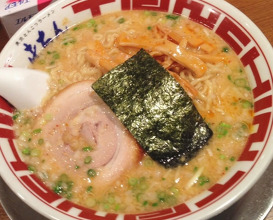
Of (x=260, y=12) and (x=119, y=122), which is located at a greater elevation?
(x=260, y=12)

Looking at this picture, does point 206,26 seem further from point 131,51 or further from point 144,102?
point 144,102

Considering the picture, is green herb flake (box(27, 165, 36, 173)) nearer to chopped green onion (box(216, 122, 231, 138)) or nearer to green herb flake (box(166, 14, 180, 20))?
chopped green onion (box(216, 122, 231, 138))

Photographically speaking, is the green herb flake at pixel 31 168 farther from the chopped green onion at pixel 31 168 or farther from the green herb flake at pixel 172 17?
the green herb flake at pixel 172 17

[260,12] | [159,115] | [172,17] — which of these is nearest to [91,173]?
[159,115]

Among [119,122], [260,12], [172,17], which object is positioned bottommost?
[119,122]

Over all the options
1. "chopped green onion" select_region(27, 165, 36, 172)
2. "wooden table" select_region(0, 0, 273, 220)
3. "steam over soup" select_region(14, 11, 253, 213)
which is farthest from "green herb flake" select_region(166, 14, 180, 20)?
"chopped green onion" select_region(27, 165, 36, 172)

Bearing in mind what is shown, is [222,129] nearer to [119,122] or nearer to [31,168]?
[119,122]
